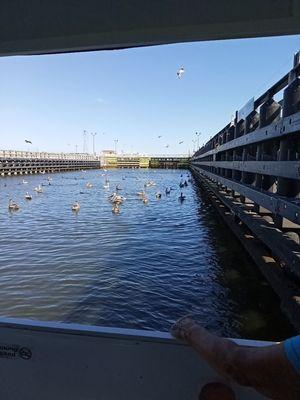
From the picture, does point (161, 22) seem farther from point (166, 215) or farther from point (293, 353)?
point (166, 215)

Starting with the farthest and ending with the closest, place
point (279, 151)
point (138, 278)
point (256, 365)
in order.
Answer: point (138, 278)
point (279, 151)
point (256, 365)

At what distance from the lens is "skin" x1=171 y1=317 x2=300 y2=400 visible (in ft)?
Result: 5.00

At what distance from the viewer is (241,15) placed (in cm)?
277

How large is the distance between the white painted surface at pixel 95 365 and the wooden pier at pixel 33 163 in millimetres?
65647

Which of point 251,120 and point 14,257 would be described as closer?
point 251,120

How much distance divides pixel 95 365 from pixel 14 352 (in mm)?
545

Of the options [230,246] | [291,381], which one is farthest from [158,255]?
[291,381]

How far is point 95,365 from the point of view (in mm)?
2586

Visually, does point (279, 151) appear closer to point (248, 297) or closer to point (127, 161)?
point (248, 297)

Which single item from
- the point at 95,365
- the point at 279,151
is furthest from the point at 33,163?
the point at 95,365

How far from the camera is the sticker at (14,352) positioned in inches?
104

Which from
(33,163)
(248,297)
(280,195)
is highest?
(280,195)

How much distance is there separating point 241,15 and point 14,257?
1018 cm

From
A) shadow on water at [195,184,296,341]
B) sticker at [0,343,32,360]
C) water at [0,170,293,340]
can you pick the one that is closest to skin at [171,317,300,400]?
sticker at [0,343,32,360]
